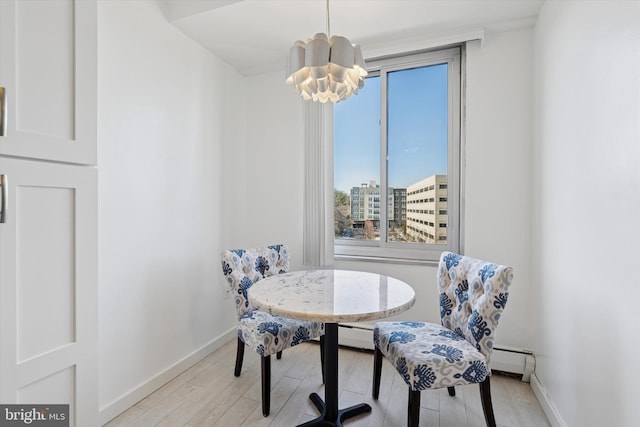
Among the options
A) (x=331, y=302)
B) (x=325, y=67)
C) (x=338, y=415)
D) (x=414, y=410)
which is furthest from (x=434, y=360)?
(x=325, y=67)

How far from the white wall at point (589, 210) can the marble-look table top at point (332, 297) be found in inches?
29.9

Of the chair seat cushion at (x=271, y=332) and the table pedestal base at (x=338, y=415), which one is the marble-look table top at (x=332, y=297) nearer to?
the chair seat cushion at (x=271, y=332)

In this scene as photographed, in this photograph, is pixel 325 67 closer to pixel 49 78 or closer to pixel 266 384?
pixel 49 78

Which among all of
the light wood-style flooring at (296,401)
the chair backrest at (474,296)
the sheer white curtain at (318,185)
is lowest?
the light wood-style flooring at (296,401)

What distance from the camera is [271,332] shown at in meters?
1.80

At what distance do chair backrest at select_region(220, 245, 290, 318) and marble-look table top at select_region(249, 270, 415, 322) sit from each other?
311mm

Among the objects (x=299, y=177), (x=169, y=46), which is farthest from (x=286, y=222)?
(x=169, y=46)

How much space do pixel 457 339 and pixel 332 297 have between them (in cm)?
73

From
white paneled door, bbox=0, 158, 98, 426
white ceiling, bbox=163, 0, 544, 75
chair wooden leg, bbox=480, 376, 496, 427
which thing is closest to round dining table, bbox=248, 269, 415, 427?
chair wooden leg, bbox=480, 376, 496, 427

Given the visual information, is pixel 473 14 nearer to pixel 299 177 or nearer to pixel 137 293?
pixel 299 177

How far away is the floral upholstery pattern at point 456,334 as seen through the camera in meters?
1.42

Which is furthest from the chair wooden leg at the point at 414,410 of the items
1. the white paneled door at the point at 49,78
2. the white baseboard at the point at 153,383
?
the white paneled door at the point at 49,78

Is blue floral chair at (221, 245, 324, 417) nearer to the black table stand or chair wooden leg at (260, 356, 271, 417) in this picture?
chair wooden leg at (260, 356, 271, 417)

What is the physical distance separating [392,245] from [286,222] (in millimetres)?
978
